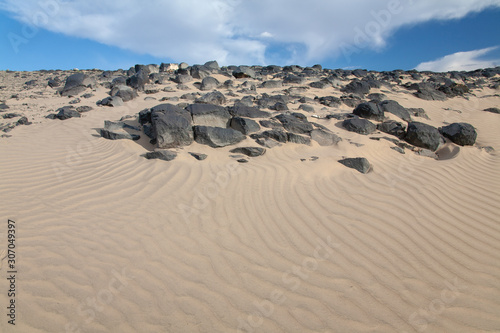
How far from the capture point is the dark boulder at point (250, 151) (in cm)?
615

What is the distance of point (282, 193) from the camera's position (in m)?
4.78

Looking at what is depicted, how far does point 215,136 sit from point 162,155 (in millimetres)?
1437

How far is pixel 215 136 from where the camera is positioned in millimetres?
6469

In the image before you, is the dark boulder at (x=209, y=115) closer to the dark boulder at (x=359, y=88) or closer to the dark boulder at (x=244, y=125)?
the dark boulder at (x=244, y=125)

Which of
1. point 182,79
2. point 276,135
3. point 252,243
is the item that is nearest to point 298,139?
point 276,135

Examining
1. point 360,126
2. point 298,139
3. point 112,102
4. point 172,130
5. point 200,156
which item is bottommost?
point 200,156

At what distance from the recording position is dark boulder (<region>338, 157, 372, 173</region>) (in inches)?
221

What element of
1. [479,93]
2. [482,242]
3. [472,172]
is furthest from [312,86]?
[482,242]

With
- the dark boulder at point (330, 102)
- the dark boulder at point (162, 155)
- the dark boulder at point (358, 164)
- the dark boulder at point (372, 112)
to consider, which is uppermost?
the dark boulder at point (330, 102)

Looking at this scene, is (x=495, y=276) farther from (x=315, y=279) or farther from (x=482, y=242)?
(x=315, y=279)

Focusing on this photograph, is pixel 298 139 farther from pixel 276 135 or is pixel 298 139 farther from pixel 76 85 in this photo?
pixel 76 85

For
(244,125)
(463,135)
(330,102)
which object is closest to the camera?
(244,125)

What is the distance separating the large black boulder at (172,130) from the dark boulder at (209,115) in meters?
0.50

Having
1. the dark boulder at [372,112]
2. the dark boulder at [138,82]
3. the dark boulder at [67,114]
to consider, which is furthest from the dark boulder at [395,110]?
the dark boulder at [138,82]
